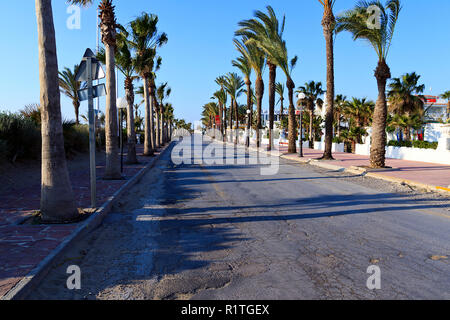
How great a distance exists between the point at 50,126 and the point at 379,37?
1483 cm

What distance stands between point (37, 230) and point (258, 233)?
3.77 metres

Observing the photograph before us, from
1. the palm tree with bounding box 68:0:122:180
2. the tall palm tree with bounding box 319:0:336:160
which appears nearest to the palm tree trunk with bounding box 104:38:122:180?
the palm tree with bounding box 68:0:122:180

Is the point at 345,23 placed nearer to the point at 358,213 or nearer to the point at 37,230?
the point at 358,213

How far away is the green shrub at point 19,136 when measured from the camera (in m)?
14.2

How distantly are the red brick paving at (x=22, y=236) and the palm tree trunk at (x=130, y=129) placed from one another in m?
10.0

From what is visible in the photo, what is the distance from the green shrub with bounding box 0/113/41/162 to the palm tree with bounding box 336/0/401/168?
49.0 feet

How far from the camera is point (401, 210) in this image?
8.27 meters

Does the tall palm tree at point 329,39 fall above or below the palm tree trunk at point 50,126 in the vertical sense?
above

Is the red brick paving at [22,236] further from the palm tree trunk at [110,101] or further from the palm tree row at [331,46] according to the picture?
the palm tree row at [331,46]

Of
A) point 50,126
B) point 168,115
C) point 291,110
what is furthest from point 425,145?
point 168,115

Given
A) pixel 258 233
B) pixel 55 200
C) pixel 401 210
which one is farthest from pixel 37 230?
pixel 401 210

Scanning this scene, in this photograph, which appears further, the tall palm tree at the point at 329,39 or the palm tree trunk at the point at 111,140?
the tall palm tree at the point at 329,39

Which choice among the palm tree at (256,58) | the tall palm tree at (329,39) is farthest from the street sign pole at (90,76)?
the palm tree at (256,58)
